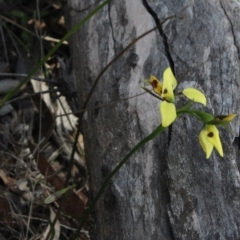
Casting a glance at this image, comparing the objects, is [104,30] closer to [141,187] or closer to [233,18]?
[233,18]

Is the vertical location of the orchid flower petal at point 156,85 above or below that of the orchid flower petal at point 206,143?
above

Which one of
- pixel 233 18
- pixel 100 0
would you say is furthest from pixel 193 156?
pixel 100 0

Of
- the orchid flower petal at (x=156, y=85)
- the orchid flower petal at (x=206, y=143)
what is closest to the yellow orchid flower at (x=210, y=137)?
the orchid flower petal at (x=206, y=143)

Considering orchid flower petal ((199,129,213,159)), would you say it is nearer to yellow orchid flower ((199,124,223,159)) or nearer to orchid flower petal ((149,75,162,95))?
yellow orchid flower ((199,124,223,159))

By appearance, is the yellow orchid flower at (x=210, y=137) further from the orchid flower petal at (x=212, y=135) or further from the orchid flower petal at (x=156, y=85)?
the orchid flower petal at (x=156, y=85)

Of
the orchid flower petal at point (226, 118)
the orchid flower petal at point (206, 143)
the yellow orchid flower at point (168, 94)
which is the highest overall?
the yellow orchid flower at point (168, 94)

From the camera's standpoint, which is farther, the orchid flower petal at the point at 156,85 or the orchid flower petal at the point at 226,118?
the orchid flower petal at the point at 156,85

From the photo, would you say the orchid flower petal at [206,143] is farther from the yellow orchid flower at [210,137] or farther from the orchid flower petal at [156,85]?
the orchid flower petal at [156,85]

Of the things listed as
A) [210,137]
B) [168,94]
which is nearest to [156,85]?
[168,94]

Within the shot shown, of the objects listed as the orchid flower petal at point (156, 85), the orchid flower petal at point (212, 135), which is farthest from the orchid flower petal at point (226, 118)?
the orchid flower petal at point (156, 85)
